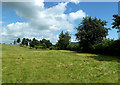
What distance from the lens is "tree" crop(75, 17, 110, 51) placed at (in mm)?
30891

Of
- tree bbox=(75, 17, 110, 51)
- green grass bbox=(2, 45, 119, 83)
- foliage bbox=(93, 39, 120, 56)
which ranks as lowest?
green grass bbox=(2, 45, 119, 83)

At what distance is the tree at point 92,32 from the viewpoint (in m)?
30.9

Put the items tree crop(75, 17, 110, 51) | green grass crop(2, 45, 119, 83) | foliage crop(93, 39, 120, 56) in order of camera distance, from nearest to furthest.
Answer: green grass crop(2, 45, 119, 83) → foliage crop(93, 39, 120, 56) → tree crop(75, 17, 110, 51)

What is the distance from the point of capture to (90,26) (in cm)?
3169

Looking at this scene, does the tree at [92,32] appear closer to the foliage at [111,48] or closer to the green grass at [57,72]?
the foliage at [111,48]

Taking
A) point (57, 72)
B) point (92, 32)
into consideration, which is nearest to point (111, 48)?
point (92, 32)

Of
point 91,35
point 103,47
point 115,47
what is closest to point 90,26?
point 91,35

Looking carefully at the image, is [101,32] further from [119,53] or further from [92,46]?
[119,53]

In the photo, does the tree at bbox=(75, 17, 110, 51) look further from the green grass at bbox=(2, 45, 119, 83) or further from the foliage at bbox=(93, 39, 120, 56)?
the green grass at bbox=(2, 45, 119, 83)

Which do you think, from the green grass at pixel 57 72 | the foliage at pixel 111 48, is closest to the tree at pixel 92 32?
the foliage at pixel 111 48

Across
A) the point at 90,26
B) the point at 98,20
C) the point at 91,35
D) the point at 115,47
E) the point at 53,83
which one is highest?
the point at 98,20

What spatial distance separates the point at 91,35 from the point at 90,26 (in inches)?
145

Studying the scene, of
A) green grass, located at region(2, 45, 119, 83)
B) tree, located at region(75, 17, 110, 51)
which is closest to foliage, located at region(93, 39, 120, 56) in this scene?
tree, located at region(75, 17, 110, 51)

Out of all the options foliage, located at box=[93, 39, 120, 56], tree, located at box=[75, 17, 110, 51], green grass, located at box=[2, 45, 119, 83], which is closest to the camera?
green grass, located at box=[2, 45, 119, 83]
